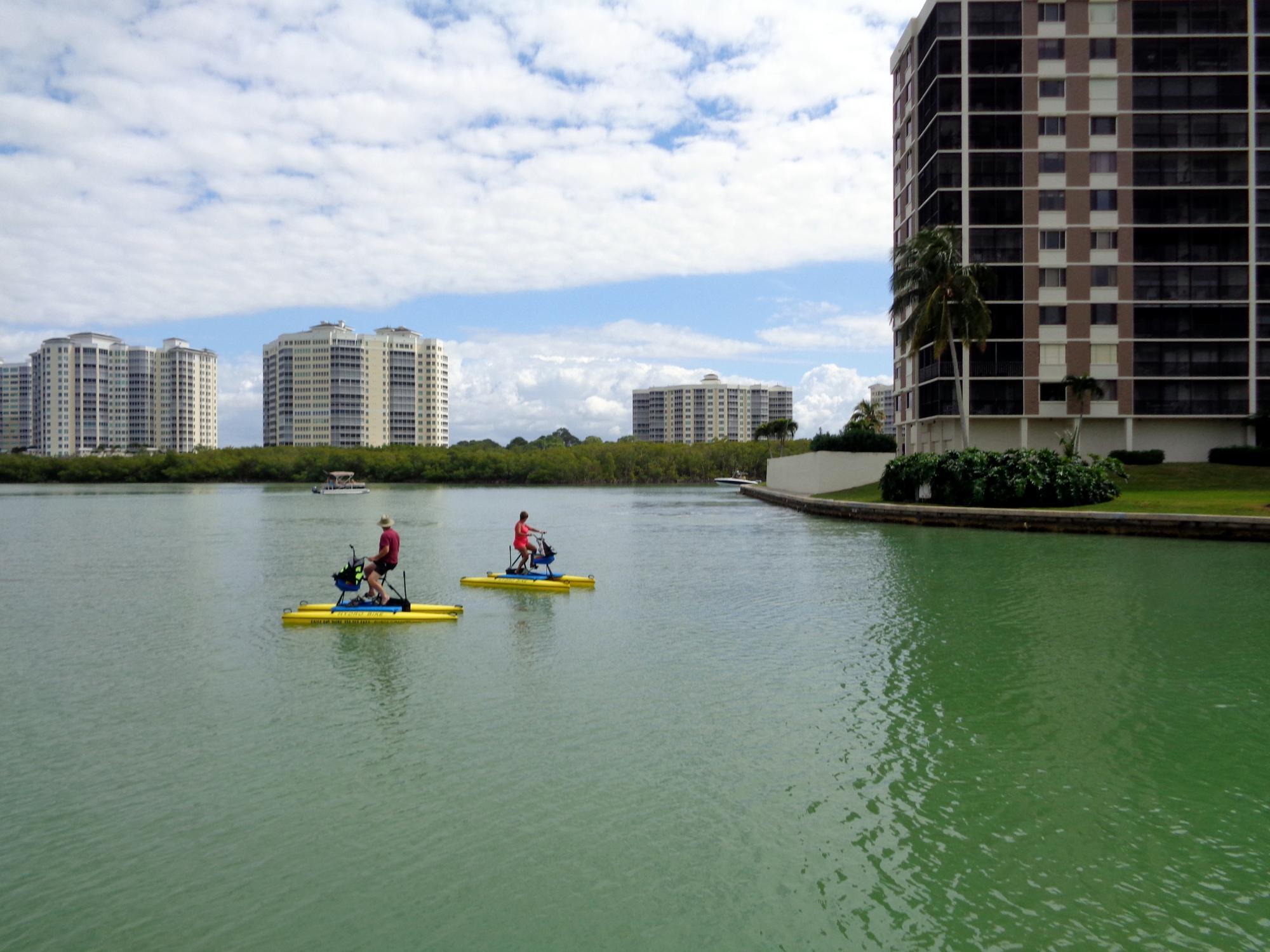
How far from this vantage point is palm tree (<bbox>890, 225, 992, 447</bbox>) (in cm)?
5619

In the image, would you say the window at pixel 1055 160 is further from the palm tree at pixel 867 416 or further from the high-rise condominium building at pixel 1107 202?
the palm tree at pixel 867 416

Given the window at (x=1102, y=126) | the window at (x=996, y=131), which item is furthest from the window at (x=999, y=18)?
the window at (x=1102, y=126)

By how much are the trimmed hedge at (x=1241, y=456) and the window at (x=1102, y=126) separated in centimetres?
2275

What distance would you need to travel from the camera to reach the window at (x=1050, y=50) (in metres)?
65.4

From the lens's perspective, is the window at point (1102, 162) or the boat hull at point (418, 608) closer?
the boat hull at point (418, 608)

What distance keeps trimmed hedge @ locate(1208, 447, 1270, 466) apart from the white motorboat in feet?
280

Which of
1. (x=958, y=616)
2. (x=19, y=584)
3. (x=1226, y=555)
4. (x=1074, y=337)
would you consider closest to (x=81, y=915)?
(x=958, y=616)

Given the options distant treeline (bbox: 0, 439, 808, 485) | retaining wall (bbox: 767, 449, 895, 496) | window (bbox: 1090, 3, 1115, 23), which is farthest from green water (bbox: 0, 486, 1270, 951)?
distant treeline (bbox: 0, 439, 808, 485)

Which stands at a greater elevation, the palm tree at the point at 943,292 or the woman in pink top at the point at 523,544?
the palm tree at the point at 943,292

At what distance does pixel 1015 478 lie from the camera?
4703 centimetres

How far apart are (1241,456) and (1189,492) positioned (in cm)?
1354

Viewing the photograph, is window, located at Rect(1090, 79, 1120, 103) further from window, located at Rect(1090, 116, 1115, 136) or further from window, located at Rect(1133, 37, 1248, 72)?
window, located at Rect(1133, 37, 1248, 72)

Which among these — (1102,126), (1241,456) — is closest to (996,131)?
(1102,126)

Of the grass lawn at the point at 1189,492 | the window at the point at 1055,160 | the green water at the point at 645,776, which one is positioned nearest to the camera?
the green water at the point at 645,776
